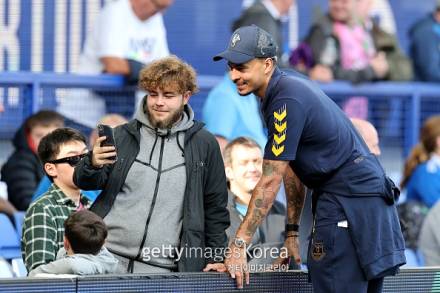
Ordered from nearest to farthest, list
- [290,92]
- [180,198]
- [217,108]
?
[290,92] < [180,198] < [217,108]

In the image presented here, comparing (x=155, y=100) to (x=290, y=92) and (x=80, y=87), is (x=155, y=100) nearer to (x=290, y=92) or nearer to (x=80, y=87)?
(x=290, y=92)

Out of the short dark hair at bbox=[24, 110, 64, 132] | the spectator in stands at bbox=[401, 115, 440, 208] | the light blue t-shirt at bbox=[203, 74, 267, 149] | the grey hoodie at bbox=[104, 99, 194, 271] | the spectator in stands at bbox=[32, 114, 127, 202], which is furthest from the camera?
the spectator in stands at bbox=[401, 115, 440, 208]

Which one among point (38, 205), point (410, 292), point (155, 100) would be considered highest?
point (155, 100)

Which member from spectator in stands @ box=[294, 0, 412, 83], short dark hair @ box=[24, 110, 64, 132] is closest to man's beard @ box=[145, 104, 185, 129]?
short dark hair @ box=[24, 110, 64, 132]

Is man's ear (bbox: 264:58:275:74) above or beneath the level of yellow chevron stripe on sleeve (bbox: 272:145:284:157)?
above

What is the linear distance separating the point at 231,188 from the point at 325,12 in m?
4.15

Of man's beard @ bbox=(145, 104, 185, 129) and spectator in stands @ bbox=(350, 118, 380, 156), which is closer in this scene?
man's beard @ bbox=(145, 104, 185, 129)

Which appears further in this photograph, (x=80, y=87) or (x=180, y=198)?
(x=80, y=87)

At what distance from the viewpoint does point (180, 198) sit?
19.8 feet

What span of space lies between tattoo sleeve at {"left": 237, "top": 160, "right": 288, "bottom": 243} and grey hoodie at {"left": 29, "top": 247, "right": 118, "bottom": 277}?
0.74 m

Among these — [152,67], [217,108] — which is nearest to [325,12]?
[217,108]

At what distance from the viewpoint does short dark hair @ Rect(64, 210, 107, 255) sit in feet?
18.8

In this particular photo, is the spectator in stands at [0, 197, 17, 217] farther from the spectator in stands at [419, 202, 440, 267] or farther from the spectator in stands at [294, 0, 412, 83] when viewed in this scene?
the spectator in stands at [294, 0, 412, 83]

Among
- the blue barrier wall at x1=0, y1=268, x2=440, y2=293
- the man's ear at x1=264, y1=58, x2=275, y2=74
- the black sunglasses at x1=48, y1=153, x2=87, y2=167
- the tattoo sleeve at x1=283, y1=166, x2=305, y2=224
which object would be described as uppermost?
the man's ear at x1=264, y1=58, x2=275, y2=74
